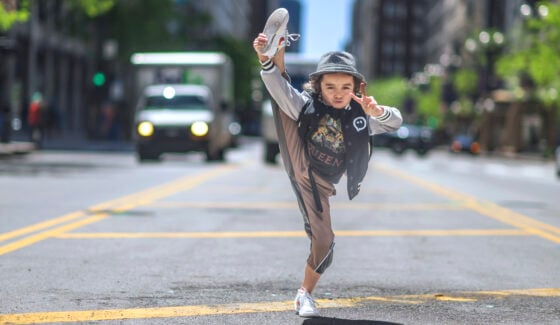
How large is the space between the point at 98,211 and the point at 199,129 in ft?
44.3


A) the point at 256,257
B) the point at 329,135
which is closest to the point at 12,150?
the point at 256,257

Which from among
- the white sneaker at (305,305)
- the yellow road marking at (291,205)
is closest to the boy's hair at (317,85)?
the white sneaker at (305,305)

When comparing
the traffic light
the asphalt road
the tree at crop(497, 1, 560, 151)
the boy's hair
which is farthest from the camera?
the tree at crop(497, 1, 560, 151)

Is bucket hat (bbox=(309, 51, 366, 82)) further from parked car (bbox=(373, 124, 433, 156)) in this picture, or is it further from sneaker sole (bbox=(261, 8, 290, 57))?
parked car (bbox=(373, 124, 433, 156))

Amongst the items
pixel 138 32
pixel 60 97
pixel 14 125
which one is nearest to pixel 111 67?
pixel 60 97

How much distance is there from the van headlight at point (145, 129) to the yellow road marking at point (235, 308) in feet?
63.7

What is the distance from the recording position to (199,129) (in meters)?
25.5

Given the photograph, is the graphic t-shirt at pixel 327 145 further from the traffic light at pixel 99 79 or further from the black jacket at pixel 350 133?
the traffic light at pixel 99 79

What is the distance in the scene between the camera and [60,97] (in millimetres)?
57125

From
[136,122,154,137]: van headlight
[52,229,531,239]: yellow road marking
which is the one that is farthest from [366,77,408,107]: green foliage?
[52,229,531,239]: yellow road marking

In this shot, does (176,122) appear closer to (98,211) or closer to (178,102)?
(178,102)

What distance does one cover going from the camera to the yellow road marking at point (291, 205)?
13.4 m

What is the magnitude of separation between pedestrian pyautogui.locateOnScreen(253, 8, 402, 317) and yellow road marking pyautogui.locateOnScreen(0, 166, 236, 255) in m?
3.47

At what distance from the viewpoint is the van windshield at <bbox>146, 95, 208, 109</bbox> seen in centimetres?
2628
